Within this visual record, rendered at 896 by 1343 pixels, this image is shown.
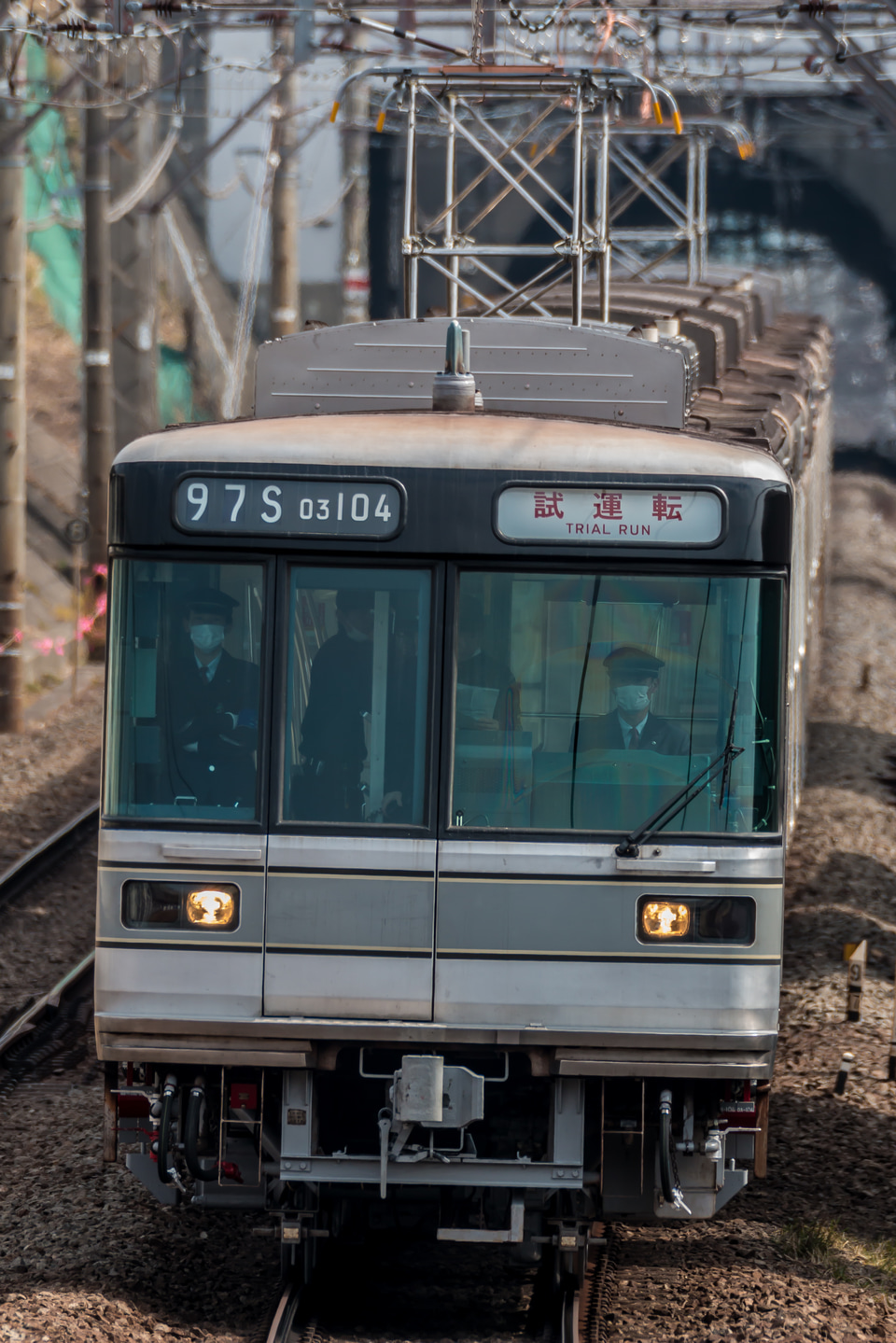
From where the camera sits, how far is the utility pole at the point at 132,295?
23188mm

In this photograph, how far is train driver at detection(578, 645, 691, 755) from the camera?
18.9ft

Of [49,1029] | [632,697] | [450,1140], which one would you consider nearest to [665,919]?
[632,697]

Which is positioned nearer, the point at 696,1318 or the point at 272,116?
the point at 696,1318

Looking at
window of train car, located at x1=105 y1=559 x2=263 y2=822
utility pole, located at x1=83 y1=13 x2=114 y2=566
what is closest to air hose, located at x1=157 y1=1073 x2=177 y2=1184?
window of train car, located at x1=105 y1=559 x2=263 y2=822

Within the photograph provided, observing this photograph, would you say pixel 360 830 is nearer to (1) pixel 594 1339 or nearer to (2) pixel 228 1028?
(2) pixel 228 1028

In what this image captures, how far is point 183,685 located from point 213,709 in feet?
0.41

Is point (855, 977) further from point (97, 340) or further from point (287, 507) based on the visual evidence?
point (97, 340)

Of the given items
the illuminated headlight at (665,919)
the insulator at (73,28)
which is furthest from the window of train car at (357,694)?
the insulator at (73,28)

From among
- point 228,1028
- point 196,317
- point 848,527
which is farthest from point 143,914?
point 196,317

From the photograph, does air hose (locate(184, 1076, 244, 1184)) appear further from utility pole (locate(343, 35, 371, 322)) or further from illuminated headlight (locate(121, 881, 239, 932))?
utility pole (locate(343, 35, 371, 322))

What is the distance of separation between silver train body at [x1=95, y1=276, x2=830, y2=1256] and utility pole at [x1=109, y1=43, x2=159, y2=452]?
17.4 m

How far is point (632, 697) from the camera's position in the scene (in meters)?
5.78

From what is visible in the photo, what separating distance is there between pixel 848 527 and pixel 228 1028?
28294 millimetres

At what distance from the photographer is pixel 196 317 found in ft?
150
